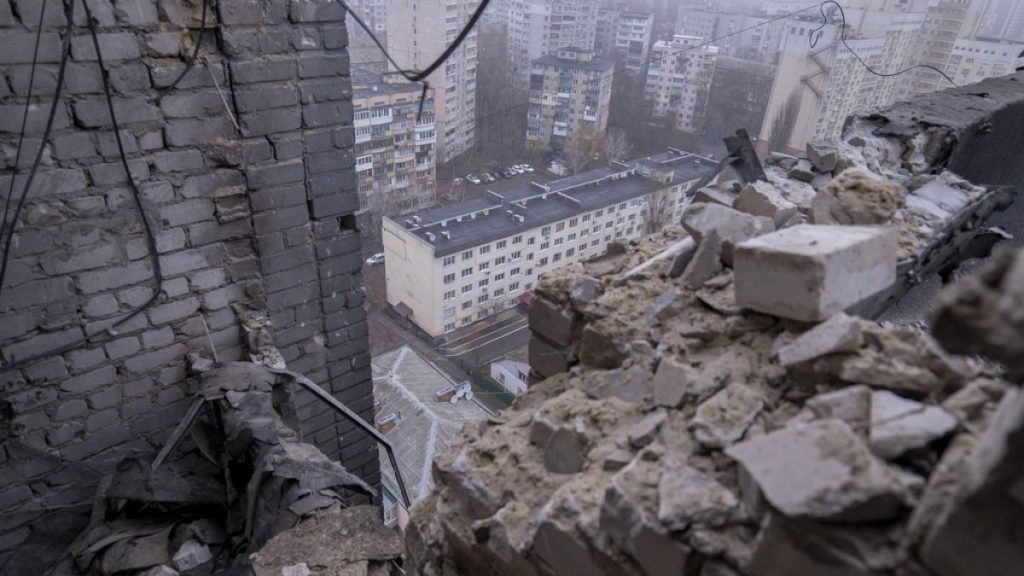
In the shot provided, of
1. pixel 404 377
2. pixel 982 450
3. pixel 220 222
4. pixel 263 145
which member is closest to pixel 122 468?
pixel 220 222

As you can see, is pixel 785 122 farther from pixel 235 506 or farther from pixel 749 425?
pixel 749 425

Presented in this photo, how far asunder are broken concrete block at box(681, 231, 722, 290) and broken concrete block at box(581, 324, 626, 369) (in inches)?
12.6

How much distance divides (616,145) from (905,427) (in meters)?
18.1

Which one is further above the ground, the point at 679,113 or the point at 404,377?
the point at 679,113

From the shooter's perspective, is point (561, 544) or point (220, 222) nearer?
point (561, 544)

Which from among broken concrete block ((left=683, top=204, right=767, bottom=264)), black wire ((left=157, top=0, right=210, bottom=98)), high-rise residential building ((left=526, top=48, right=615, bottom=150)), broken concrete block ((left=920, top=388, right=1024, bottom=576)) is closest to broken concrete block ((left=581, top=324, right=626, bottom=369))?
broken concrete block ((left=683, top=204, right=767, bottom=264))

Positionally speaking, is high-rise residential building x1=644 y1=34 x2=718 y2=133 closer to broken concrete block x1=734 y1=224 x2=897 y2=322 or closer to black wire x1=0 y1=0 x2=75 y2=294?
black wire x1=0 y1=0 x2=75 y2=294

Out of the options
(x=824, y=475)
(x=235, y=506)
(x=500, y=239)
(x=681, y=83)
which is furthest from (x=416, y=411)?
(x=681, y=83)

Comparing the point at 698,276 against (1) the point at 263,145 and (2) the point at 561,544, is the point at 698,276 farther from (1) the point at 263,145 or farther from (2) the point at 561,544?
(1) the point at 263,145

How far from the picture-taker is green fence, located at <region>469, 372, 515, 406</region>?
10921 millimetres

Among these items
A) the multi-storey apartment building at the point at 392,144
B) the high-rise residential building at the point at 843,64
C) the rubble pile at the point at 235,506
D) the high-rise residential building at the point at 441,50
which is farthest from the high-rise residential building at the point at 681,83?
the rubble pile at the point at 235,506

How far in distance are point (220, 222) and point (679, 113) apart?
17786 mm

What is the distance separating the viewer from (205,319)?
144 inches

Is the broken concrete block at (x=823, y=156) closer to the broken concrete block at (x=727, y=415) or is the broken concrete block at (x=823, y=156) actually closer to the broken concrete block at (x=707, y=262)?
the broken concrete block at (x=707, y=262)
